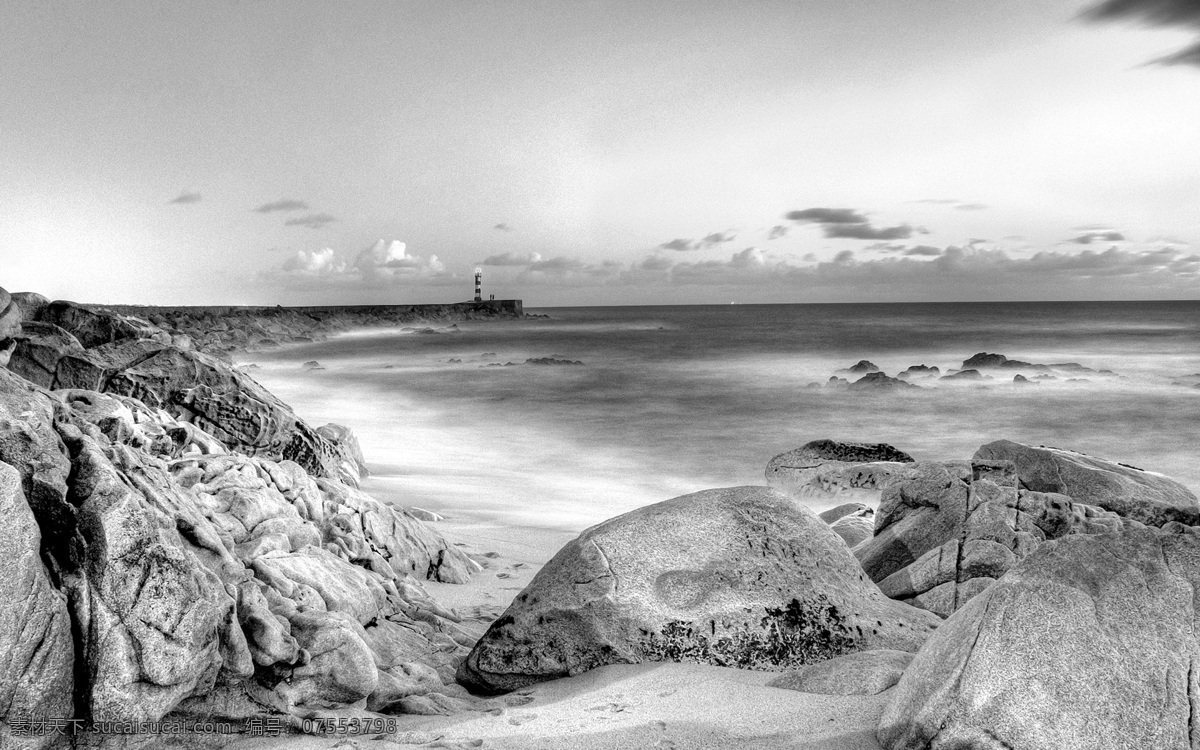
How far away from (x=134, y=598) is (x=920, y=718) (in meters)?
2.67

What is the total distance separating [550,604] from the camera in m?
4.14

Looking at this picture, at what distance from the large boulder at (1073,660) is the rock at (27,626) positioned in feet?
8.99

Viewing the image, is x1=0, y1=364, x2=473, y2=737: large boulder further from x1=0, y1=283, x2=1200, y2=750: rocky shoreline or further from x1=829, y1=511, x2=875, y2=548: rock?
x1=829, y1=511, x2=875, y2=548: rock

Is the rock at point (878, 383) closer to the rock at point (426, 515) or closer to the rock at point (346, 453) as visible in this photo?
the rock at point (346, 453)

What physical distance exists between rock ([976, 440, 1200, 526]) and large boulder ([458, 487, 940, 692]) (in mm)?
3166

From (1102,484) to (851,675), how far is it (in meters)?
4.50

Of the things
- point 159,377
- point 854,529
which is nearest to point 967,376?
point 854,529

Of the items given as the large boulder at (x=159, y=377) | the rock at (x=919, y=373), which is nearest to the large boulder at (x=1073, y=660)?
the large boulder at (x=159, y=377)

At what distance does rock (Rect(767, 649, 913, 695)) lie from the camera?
3.42 metres

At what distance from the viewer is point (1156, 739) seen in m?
2.63

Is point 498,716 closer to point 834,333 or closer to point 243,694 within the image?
point 243,694

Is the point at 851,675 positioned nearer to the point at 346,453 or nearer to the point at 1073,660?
the point at 1073,660

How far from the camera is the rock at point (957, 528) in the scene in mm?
5152

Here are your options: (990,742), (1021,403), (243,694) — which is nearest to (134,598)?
(243,694)
